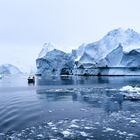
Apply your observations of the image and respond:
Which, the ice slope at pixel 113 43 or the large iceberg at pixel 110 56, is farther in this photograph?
the ice slope at pixel 113 43

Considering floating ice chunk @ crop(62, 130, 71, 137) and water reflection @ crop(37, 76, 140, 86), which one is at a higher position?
water reflection @ crop(37, 76, 140, 86)

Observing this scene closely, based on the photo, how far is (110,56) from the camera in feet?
209

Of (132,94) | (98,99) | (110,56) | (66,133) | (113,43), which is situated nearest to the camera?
(66,133)

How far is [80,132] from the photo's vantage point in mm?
10039

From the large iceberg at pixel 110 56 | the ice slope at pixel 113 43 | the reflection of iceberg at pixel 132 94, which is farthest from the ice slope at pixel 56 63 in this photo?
the reflection of iceberg at pixel 132 94

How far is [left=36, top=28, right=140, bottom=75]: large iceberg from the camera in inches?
2398

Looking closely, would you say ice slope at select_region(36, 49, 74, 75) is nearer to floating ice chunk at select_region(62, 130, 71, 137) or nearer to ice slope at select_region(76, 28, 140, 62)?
ice slope at select_region(76, 28, 140, 62)

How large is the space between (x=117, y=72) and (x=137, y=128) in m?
56.9

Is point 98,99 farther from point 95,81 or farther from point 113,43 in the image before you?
point 113,43

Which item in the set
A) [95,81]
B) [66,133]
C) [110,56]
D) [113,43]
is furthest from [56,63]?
[66,133]

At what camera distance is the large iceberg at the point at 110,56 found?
6091cm

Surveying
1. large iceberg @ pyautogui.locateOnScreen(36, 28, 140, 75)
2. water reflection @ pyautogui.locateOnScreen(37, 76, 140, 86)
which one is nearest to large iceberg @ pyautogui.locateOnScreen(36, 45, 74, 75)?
large iceberg @ pyautogui.locateOnScreen(36, 28, 140, 75)

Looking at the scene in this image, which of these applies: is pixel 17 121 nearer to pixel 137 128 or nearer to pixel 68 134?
pixel 68 134

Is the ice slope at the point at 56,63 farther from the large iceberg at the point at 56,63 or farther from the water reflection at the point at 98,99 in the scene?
the water reflection at the point at 98,99
